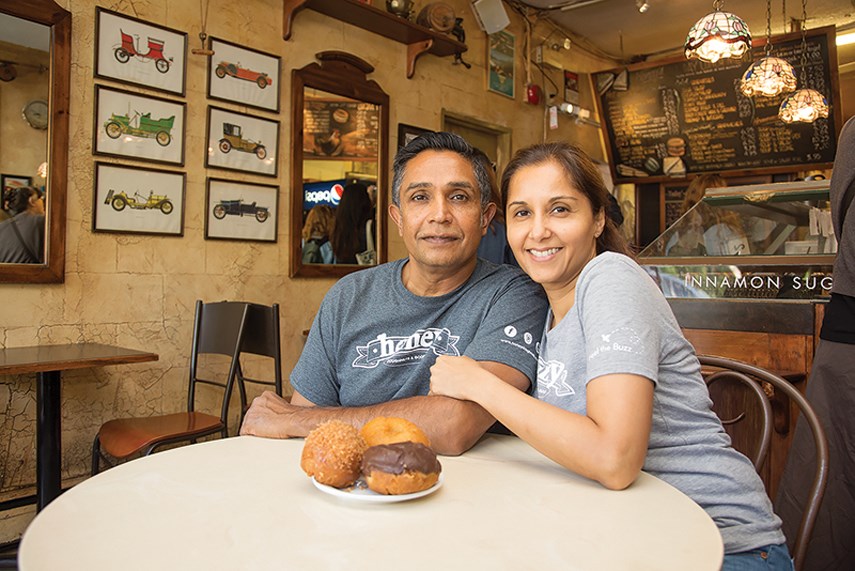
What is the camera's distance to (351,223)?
15.3 ft

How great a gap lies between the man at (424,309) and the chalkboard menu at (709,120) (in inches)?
209

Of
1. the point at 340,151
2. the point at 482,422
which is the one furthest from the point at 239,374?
the point at 482,422

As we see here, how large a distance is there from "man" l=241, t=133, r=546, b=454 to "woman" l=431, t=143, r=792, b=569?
15 cm

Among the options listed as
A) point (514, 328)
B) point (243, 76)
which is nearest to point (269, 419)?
point (514, 328)

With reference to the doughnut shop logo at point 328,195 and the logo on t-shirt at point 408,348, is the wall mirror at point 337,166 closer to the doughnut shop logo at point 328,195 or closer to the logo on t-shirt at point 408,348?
the doughnut shop logo at point 328,195

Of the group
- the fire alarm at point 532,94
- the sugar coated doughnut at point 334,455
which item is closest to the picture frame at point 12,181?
the sugar coated doughnut at point 334,455

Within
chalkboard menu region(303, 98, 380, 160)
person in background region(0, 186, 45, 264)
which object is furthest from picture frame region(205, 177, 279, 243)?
person in background region(0, 186, 45, 264)

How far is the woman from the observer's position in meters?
1.10

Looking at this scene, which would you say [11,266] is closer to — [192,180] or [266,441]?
[192,180]

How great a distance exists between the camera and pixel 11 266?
9.90 ft

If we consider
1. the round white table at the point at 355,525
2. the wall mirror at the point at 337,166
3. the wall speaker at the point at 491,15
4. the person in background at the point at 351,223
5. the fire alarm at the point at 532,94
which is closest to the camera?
the round white table at the point at 355,525

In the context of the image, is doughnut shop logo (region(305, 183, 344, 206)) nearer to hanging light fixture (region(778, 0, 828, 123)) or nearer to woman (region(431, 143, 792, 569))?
woman (region(431, 143, 792, 569))

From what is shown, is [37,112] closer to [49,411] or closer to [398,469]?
[49,411]

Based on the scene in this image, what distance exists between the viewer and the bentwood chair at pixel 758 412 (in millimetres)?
1234
